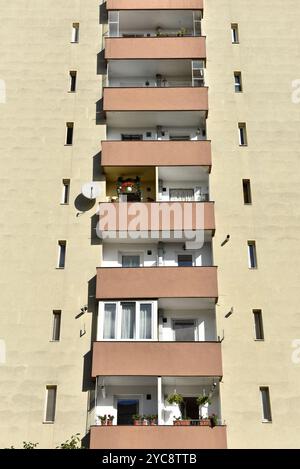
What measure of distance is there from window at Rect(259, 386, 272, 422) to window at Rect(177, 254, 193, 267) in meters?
6.65

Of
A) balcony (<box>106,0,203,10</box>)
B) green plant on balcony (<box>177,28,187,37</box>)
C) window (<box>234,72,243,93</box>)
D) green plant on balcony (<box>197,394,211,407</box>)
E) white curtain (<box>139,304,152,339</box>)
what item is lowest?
green plant on balcony (<box>197,394,211,407</box>)

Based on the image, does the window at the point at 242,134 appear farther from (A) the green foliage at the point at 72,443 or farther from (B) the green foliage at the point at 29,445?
(B) the green foliage at the point at 29,445

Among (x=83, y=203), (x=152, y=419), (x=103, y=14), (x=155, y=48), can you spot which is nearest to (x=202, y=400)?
(x=152, y=419)

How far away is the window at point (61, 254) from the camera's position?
26.2 metres

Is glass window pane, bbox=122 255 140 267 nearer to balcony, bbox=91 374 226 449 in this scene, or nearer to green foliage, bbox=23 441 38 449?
balcony, bbox=91 374 226 449

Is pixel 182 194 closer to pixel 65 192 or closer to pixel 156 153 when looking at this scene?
pixel 156 153

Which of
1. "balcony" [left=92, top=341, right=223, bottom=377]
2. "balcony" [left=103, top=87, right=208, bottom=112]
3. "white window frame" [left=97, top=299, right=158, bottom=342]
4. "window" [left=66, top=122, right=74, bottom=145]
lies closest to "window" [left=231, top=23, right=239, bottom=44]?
"balcony" [left=103, top=87, right=208, bottom=112]

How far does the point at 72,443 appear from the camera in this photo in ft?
Answer: 72.6

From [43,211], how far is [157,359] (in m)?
9.04

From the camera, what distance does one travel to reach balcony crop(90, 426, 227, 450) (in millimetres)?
21938

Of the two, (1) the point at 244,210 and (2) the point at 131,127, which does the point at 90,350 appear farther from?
(2) the point at 131,127

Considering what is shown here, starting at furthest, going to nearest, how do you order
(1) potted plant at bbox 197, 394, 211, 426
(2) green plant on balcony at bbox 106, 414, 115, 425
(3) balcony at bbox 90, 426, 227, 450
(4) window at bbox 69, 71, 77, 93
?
(4) window at bbox 69, 71, 77, 93 < (2) green plant on balcony at bbox 106, 414, 115, 425 < (1) potted plant at bbox 197, 394, 211, 426 < (3) balcony at bbox 90, 426, 227, 450

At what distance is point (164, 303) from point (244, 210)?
19.8ft
